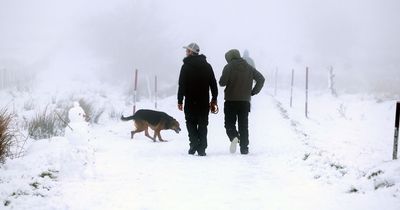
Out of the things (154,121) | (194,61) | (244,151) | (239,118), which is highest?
(194,61)

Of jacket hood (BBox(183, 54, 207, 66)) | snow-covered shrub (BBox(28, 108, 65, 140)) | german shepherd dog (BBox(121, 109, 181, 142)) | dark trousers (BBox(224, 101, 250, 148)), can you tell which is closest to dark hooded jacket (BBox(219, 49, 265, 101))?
dark trousers (BBox(224, 101, 250, 148))

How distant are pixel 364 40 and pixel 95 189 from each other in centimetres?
6999

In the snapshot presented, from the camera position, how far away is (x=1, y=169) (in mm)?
6137

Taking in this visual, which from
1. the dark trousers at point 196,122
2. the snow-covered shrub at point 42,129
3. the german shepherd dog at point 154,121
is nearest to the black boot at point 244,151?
the dark trousers at point 196,122

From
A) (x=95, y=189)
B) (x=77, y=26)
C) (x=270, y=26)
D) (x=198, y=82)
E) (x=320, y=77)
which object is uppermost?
(x=270, y=26)

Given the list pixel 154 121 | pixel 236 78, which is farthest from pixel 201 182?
pixel 154 121

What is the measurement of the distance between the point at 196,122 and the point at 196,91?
1.90 feet

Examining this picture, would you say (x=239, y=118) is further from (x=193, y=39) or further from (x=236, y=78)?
(x=193, y=39)

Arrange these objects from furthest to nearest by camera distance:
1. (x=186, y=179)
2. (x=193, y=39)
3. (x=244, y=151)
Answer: (x=193, y=39), (x=244, y=151), (x=186, y=179)

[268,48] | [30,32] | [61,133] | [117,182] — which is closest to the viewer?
[117,182]

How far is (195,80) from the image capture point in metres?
8.69

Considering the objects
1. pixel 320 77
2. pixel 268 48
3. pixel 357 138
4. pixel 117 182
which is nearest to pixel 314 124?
pixel 357 138

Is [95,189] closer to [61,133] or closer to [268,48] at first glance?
[61,133]

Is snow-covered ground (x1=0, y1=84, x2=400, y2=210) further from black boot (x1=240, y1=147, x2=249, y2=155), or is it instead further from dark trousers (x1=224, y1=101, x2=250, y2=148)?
Answer: dark trousers (x1=224, y1=101, x2=250, y2=148)
